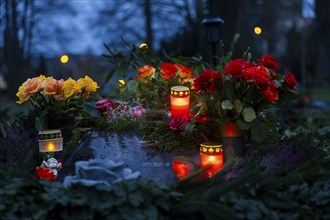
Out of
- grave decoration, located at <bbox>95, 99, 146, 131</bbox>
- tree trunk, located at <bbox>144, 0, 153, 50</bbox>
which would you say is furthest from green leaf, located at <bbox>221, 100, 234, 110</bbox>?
tree trunk, located at <bbox>144, 0, 153, 50</bbox>

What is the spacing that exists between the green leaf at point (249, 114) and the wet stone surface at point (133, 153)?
0.53m

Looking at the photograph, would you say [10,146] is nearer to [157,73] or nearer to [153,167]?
[153,167]

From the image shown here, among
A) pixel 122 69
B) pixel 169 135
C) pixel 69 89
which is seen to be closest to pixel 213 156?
pixel 169 135

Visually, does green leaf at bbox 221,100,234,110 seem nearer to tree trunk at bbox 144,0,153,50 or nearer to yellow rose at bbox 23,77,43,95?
yellow rose at bbox 23,77,43,95

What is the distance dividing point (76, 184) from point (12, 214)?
378 mm

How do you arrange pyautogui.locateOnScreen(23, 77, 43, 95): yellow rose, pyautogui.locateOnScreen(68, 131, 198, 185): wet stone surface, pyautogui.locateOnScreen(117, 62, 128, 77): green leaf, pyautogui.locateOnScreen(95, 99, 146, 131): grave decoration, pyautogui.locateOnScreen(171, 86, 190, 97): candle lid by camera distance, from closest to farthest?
1. pyautogui.locateOnScreen(68, 131, 198, 185): wet stone surface
2. pyautogui.locateOnScreen(23, 77, 43, 95): yellow rose
3. pyautogui.locateOnScreen(171, 86, 190, 97): candle lid
4. pyautogui.locateOnScreen(95, 99, 146, 131): grave decoration
5. pyautogui.locateOnScreen(117, 62, 128, 77): green leaf

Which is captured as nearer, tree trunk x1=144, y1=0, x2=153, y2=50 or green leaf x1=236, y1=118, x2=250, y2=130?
green leaf x1=236, y1=118, x2=250, y2=130

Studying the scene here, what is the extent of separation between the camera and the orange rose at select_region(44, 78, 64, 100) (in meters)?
3.56

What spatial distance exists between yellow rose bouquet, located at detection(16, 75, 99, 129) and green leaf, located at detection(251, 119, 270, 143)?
5.08ft

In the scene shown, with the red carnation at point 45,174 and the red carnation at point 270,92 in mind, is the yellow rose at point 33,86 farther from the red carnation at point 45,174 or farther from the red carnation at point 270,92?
the red carnation at point 270,92

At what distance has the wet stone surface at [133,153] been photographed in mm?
3040

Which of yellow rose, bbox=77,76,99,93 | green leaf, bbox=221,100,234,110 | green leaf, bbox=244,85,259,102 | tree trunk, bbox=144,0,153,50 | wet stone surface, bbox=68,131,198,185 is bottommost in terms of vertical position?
wet stone surface, bbox=68,131,198,185

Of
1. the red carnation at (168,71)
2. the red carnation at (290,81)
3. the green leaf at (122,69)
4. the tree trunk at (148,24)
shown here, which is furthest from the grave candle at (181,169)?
the tree trunk at (148,24)

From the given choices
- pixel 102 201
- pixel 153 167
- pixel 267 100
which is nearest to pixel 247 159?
pixel 267 100
